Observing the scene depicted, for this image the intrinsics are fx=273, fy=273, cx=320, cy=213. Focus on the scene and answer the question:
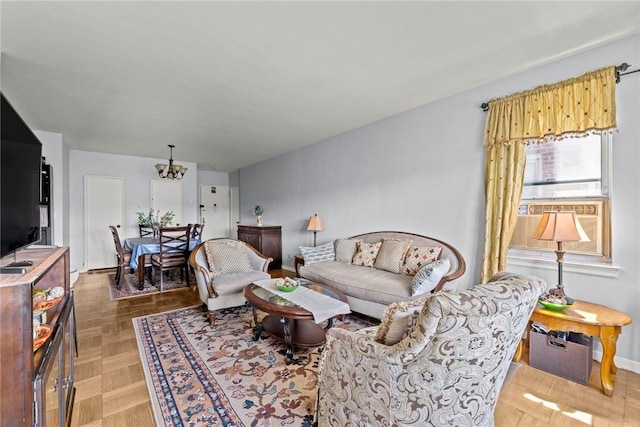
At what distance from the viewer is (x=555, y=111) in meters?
2.42

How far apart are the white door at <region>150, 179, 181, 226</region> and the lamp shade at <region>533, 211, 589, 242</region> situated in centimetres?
696

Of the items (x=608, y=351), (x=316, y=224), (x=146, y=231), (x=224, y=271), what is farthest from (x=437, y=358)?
(x=146, y=231)

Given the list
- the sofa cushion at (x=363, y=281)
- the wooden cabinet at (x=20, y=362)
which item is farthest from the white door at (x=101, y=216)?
the wooden cabinet at (x=20, y=362)

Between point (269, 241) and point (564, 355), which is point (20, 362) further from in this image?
point (269, 241)

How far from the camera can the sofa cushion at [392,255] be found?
327cm

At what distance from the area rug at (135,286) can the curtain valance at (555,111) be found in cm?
475

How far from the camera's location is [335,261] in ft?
13.0

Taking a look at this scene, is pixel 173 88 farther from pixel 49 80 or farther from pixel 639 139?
pixel 639 139

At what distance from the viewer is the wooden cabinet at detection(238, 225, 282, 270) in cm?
572

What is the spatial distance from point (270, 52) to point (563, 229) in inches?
107

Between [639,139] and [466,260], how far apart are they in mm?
1657

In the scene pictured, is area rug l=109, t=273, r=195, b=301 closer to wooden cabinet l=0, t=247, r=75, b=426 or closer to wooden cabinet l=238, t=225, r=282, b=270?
wooden cabinet l=238, t=225, r=282, b=270

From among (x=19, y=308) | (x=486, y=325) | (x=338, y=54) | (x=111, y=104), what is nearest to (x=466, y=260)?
(x=486, y=325)

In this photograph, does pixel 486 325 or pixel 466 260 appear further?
pixel 466 260
